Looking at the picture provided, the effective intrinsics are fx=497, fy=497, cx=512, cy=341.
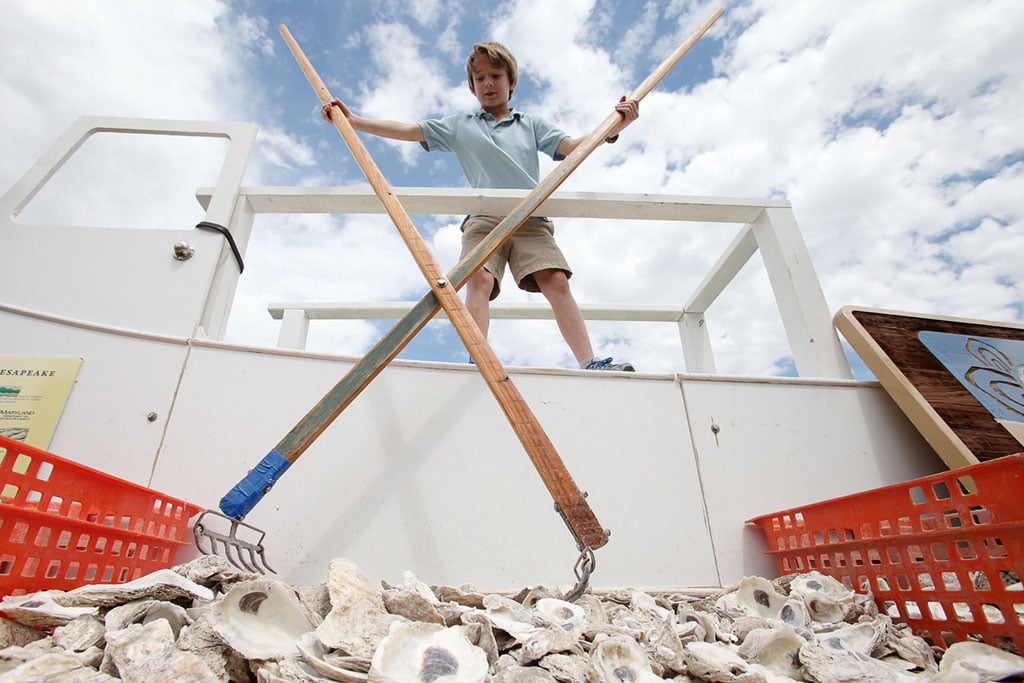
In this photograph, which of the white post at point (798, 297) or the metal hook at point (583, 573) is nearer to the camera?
the metal hook at point (583, 573)

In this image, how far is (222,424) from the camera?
4.04ft

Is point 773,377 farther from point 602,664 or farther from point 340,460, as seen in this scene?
point 340,460

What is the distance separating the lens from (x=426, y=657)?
643mm

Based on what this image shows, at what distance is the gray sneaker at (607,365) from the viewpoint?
1.49m

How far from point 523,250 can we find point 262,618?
1.33 meters

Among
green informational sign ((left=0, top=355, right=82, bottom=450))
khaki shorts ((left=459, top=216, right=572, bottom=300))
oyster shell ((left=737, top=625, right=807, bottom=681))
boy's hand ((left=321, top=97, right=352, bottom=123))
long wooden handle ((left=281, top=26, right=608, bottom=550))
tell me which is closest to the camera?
oyster shell ((left=737, top=625, right=807, bottom=681))

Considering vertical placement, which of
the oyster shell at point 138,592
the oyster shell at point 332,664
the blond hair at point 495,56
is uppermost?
the blond hair at point 495,56

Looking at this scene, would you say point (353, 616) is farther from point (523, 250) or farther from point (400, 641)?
point (523, 250)

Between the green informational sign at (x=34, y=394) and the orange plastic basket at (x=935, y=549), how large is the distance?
1787mm

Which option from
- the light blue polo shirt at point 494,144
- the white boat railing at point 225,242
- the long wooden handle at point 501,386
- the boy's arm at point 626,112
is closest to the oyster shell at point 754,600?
the long wooden handle at point 501,386

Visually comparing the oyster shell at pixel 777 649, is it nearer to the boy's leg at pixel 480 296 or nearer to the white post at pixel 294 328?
the boy's leg at pixel 480 296

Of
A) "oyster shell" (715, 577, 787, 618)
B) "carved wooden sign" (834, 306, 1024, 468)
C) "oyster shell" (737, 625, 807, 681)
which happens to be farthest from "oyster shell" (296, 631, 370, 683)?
"carved wooden sign" (834, 306, 1024, 468)

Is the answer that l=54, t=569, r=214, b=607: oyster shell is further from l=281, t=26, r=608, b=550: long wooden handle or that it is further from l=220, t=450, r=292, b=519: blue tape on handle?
l=281, t=26, r=608, b=550: long wooden handle

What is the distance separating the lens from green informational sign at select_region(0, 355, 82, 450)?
1.16 meters
